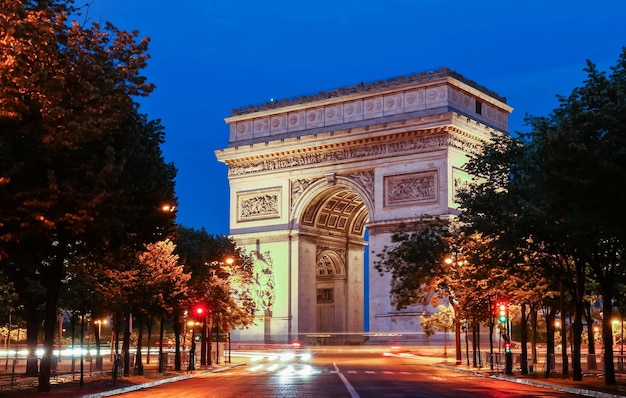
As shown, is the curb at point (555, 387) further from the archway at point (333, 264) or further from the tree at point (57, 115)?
the archway at point (333, 264)

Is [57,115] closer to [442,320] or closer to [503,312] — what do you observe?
[503,312]

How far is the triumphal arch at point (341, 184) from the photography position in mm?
69312

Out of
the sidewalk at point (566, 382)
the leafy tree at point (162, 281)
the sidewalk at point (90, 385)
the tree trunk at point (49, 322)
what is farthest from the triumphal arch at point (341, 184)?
the tree trunk at point (49, 322)

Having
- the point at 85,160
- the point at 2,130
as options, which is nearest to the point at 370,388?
the point at 85,160

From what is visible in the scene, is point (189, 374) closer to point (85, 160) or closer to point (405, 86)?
point (85, 160)

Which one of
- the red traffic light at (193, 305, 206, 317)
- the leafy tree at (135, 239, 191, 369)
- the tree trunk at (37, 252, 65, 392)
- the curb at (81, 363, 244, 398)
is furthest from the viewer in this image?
the red traffic light at (193, 305, 206, 317)

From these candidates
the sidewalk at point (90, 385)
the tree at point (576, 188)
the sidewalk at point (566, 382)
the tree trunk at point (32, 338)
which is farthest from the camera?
the tree trunk at point (32, 338)

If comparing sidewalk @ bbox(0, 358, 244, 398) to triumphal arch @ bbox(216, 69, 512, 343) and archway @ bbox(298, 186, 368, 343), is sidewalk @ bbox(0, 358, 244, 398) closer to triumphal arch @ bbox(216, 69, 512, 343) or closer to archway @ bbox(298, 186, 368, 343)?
triumphal arch @ bbox(216, 69, 512, 343)

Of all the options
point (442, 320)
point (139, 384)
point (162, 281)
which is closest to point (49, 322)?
point (139, 384)

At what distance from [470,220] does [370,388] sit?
11032mm

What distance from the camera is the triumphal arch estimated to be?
69.3 meters

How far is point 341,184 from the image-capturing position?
7450 centimetres

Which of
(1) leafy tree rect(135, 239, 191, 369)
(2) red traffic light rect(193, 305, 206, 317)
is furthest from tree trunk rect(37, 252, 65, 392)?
(2) red traffic light rect(193, 305, 206, 317)

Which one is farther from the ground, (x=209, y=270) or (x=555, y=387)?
(x=209, y=270)
